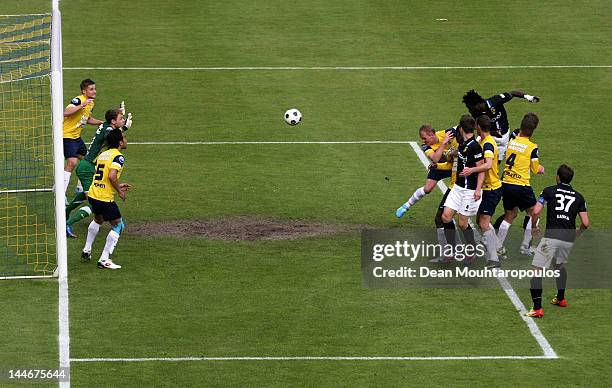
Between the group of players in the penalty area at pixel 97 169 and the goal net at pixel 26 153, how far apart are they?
63 centimetres

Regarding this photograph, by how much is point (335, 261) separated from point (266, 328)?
3016 mm

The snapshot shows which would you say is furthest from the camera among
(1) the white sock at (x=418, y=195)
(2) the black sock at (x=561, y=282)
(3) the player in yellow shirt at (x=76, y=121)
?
(3) the player in yellow shirt at (x=76, y=121)

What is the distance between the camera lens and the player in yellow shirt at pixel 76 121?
2147cm

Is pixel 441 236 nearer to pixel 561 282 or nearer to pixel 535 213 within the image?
pixel 535 213

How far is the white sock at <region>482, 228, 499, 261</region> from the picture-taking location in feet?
61.2

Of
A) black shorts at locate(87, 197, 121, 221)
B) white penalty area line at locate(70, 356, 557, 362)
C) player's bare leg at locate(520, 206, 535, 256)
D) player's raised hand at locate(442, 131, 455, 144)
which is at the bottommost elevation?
white penalty area line at locate(70, 356, 557, 362)

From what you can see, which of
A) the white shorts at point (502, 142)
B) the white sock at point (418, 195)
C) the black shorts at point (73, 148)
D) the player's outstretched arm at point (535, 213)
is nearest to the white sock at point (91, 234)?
the black shorts at point (73, 148)

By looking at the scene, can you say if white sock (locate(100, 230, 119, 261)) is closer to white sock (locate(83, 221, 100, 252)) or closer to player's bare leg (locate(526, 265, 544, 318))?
white sock (locate(83, 221, 100, 252))

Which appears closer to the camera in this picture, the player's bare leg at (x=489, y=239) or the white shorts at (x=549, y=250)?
the white shorts at (x=549, y=250)

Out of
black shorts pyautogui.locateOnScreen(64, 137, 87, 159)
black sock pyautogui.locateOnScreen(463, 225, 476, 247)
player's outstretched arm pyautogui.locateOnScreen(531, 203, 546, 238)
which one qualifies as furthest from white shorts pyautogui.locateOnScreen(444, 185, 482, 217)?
black shorts pyautogui.locateOnScreen(64, 137, 87, 159)

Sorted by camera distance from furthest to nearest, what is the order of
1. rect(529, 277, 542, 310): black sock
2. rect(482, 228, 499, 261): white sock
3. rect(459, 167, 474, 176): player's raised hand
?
rect(482, 228, 499, 261): white sock, rect(459, 167, 474, 176): player's raised hand, rect(529, 277, 542, 310): black sock

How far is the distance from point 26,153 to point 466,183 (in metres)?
10.9

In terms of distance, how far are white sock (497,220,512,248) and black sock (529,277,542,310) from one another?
2.66 metres

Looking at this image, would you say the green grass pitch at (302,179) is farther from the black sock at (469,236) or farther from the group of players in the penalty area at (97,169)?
the black sock at (469,236)
